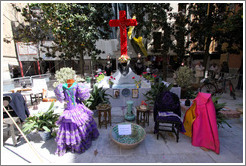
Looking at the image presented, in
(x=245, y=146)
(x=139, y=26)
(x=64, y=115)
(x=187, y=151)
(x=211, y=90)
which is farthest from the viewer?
(x=139, y=26)

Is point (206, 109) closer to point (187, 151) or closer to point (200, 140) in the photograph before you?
point (200, 140)

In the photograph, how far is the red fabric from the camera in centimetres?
302

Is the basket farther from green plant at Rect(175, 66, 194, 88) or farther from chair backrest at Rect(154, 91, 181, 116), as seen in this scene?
green plant at Rect(175, 66, 194, 88)

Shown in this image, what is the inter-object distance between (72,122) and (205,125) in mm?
3436

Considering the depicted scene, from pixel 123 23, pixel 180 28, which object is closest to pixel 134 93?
pixel 123 23

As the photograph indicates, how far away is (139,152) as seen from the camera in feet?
10.0

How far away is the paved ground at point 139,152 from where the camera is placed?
2.83 metres

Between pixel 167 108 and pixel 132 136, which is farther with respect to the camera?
pixel 167 108

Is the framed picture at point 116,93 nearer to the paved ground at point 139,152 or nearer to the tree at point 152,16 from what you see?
the paved ground at point 139,152

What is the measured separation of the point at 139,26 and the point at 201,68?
6549 millimetres

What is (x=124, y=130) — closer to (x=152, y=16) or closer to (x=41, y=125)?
(x=41, y=125)

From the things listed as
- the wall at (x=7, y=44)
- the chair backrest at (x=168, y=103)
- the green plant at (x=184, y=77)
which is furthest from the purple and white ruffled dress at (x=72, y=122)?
Result: the wall at (x=7, y=44)

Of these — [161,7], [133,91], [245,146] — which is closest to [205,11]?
[161,7]

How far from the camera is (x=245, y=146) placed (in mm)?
2471
